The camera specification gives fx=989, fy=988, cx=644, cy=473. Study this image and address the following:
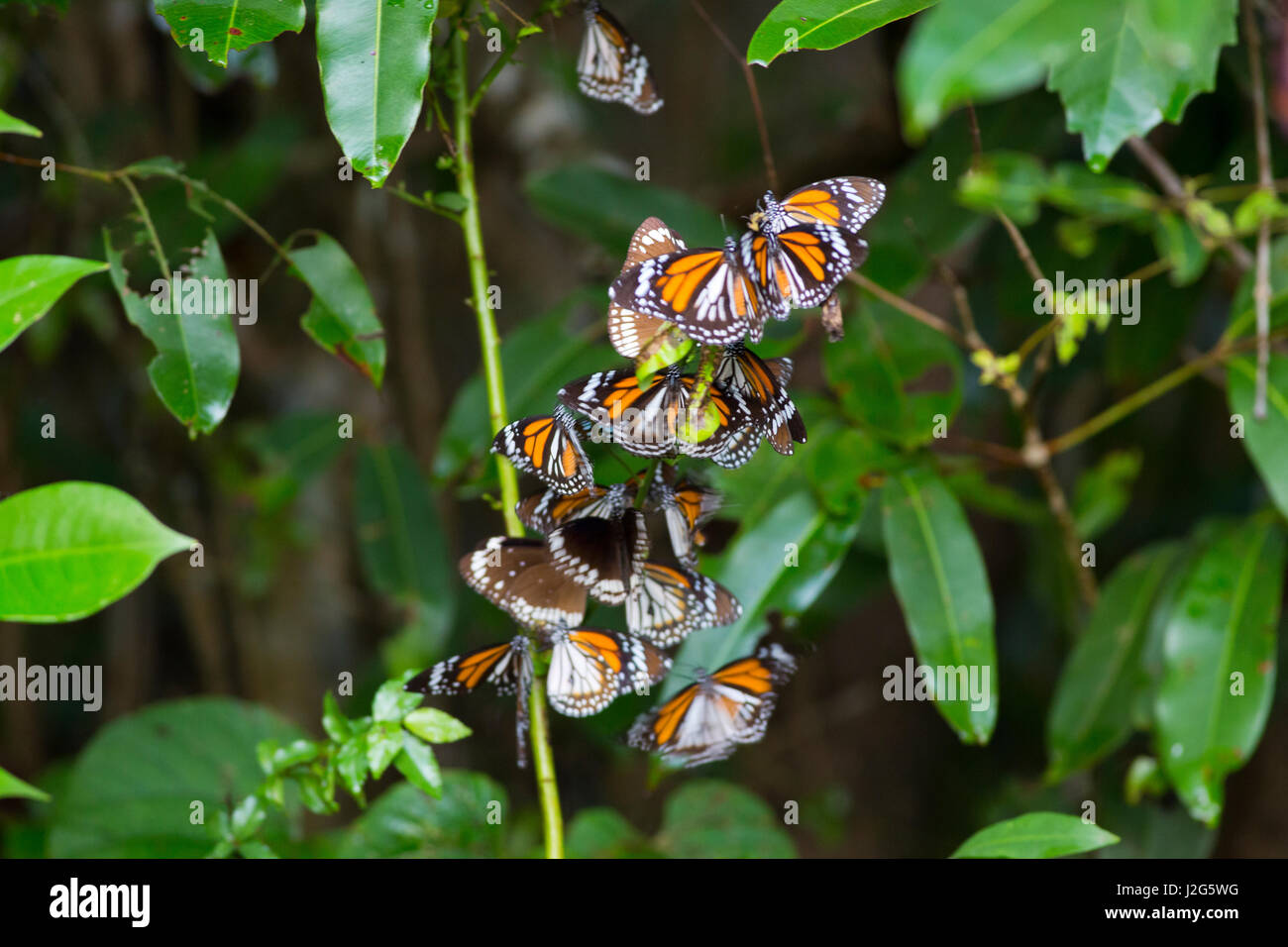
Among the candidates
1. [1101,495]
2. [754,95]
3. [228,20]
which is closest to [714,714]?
[754,95]

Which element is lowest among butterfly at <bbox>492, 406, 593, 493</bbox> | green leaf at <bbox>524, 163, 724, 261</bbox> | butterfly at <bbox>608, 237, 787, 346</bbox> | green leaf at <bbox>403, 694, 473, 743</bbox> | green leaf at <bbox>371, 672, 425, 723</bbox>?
green leaf at <bbox>403, 694, 473, 743</bbox>

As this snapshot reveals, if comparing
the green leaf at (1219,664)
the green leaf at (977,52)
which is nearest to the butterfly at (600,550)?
the green leaf at (977,52)

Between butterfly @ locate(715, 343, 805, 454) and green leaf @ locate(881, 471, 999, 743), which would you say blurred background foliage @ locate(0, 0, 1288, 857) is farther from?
butterfly @ locate(715, 343, 805, 454)

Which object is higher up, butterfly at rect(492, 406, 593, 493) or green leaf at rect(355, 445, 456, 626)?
green leaf at rect(355, 445, 456, 626)

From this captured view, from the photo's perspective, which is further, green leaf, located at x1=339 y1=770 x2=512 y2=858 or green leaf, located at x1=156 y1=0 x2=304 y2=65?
green leaf, located at x1=339 y1=770 x2=512 y2=858

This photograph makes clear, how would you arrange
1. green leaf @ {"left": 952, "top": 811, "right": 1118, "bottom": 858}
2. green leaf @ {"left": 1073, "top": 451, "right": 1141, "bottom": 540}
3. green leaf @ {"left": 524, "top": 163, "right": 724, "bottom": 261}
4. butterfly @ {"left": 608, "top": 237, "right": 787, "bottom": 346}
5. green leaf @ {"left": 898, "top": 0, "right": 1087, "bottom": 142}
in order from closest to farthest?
green leaf @ {"left": 898, "top": 0, "right": 1087, "bottom": 142}
butterfly @ {"left": 608, "top": 237, "right": 787, "bottom": 346}
green leaf @ {"left": 952, "top": 811, "right": 1118, "bottom": 858}
green leaf @ {"left": 524, "top": 163, "right": 724, "bottom": 261}
green leaf @ {"left": 1073, "top": 451, "right": 1141, "bottom": 540}

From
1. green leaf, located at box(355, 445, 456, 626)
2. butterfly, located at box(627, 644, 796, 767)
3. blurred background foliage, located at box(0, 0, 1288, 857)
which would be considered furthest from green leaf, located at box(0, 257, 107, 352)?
green leaf, located at box(355, 445, 456, 626)
